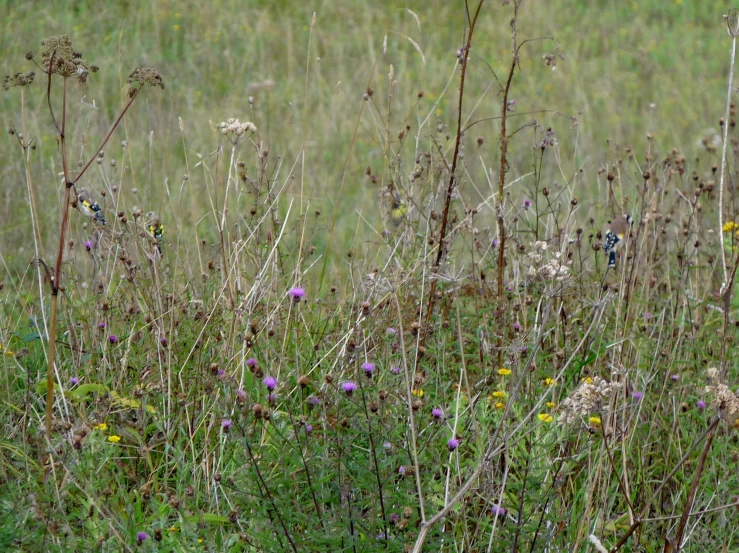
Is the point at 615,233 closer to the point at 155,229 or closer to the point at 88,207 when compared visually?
the point at 155,229

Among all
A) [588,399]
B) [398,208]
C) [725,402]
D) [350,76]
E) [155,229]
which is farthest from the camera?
[350,76]

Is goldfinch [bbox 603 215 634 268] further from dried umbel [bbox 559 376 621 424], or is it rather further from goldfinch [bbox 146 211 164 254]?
goldfinch [bbox 146 211 164 254]

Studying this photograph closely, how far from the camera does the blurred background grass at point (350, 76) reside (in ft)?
21.0

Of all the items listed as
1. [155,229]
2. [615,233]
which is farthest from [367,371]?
[615,233]

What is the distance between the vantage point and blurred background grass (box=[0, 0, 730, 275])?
21.0 ft

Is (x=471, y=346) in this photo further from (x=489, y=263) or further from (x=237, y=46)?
(x=237, y=46)

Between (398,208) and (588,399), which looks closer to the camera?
(588,399)

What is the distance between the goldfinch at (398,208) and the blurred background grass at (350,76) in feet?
6.51

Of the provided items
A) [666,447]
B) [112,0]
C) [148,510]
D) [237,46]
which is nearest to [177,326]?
[148,510]

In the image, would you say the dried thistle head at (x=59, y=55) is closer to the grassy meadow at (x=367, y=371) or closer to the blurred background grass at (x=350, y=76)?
the grassy meadow at (x=367, y=371)

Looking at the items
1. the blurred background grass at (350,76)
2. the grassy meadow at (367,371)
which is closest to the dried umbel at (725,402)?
the grassy meadow at (367,371)

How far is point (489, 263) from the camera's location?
138 inches

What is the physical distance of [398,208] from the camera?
3.54m

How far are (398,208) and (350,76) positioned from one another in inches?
185
